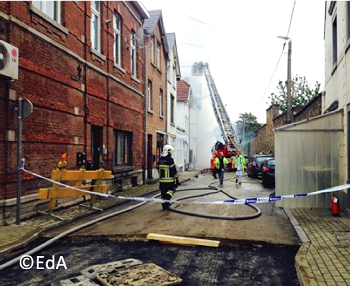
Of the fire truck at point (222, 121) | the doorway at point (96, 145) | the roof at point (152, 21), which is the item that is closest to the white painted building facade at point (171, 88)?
the roof at point (152, 21)

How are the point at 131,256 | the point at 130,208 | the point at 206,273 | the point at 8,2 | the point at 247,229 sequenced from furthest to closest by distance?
the point at 130,208, the point at 8,2, the point at 247,229, the point at 131,256, the point at 206,273

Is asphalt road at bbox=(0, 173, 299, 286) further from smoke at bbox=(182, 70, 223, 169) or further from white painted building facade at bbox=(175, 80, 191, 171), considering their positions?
smoke at bbox=(182, 70, 223, 169)

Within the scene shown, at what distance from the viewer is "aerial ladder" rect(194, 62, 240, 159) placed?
112ft

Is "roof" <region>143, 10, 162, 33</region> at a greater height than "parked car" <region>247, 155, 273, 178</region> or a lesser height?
greater

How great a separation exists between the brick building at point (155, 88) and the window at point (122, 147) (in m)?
2.14

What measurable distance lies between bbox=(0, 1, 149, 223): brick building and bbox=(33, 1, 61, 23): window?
0.08ft

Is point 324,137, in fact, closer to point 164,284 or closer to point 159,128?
point 164,284

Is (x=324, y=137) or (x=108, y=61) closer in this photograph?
(x=324, y=137)

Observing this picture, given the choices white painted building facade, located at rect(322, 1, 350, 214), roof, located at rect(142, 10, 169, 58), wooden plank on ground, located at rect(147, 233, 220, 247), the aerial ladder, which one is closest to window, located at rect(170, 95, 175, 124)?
roof, located at rect(142, 10, 169, 58)

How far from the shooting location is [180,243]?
6.02 metres

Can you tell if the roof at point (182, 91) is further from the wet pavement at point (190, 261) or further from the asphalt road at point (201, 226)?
the wet pavement at point (190, 261)

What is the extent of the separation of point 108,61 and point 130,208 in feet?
19.9

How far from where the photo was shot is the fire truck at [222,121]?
32584 mm

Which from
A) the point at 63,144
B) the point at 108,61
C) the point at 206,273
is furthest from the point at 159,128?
the point at 206,273
